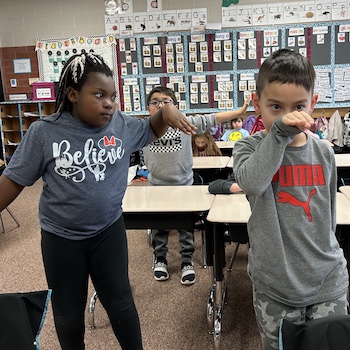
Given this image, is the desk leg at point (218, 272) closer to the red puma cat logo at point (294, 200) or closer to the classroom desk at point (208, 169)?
the red puma cat logo at point (294, 200)

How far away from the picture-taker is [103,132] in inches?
49.0

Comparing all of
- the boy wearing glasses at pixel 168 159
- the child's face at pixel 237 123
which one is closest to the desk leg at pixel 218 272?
the boy wearing glasses at pixel 168 159

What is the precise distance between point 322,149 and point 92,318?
1.57m

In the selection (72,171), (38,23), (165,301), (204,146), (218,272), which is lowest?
(165,301)

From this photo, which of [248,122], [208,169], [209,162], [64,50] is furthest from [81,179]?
[64,50]

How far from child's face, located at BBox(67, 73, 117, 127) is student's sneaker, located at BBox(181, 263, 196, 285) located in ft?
5.08

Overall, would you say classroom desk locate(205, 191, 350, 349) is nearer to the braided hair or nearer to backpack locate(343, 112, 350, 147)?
the braided hair

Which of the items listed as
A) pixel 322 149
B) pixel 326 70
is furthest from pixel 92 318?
pixel 326 70

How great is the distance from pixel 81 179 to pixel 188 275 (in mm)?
1492

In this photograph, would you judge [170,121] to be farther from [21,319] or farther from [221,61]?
[221,61]

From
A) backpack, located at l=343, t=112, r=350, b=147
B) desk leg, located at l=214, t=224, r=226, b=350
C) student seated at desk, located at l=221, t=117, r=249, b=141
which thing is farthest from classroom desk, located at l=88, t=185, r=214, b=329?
backpack, located at l=343, t=112, r=350, b=147

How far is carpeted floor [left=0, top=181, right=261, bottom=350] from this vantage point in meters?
1.91

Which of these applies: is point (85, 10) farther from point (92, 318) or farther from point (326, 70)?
point (92, 318)

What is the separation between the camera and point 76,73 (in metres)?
1.19
